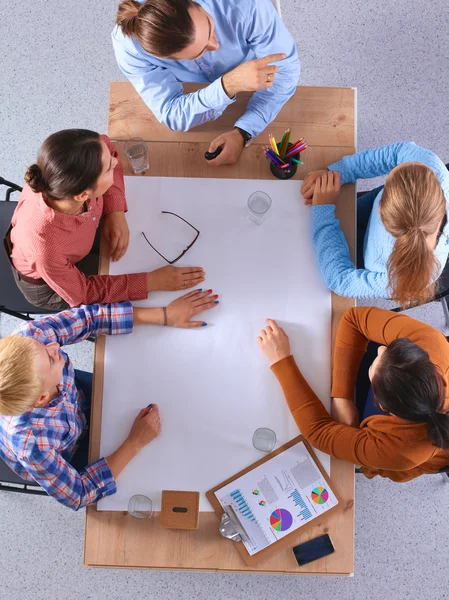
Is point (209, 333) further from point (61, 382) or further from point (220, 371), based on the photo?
point (61, 382)

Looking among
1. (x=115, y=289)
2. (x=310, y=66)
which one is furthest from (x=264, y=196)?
(x=310, y=66)

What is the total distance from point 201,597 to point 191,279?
1323 millimetres

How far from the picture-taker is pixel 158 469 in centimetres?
136

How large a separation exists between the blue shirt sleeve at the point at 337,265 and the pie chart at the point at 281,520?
600 millimetres

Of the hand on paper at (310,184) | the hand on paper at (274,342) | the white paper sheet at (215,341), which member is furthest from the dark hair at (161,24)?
the hand on paper at (274,342)

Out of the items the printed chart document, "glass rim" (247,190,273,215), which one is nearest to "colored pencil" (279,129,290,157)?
"glass rim" (247,190,273,215)

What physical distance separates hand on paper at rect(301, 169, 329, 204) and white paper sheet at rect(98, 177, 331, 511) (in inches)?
1.0

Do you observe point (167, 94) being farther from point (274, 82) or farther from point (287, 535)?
point (287, 535)

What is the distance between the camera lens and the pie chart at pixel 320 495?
1349 mm

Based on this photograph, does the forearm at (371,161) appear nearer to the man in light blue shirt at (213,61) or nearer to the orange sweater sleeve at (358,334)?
the man in light blue shirt at (213,61)

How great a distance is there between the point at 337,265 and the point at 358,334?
20 cm

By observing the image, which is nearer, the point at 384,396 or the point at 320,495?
the point at 384,396

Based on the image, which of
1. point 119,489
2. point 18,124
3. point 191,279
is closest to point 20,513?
point 119,489

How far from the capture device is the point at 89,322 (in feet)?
4.68
